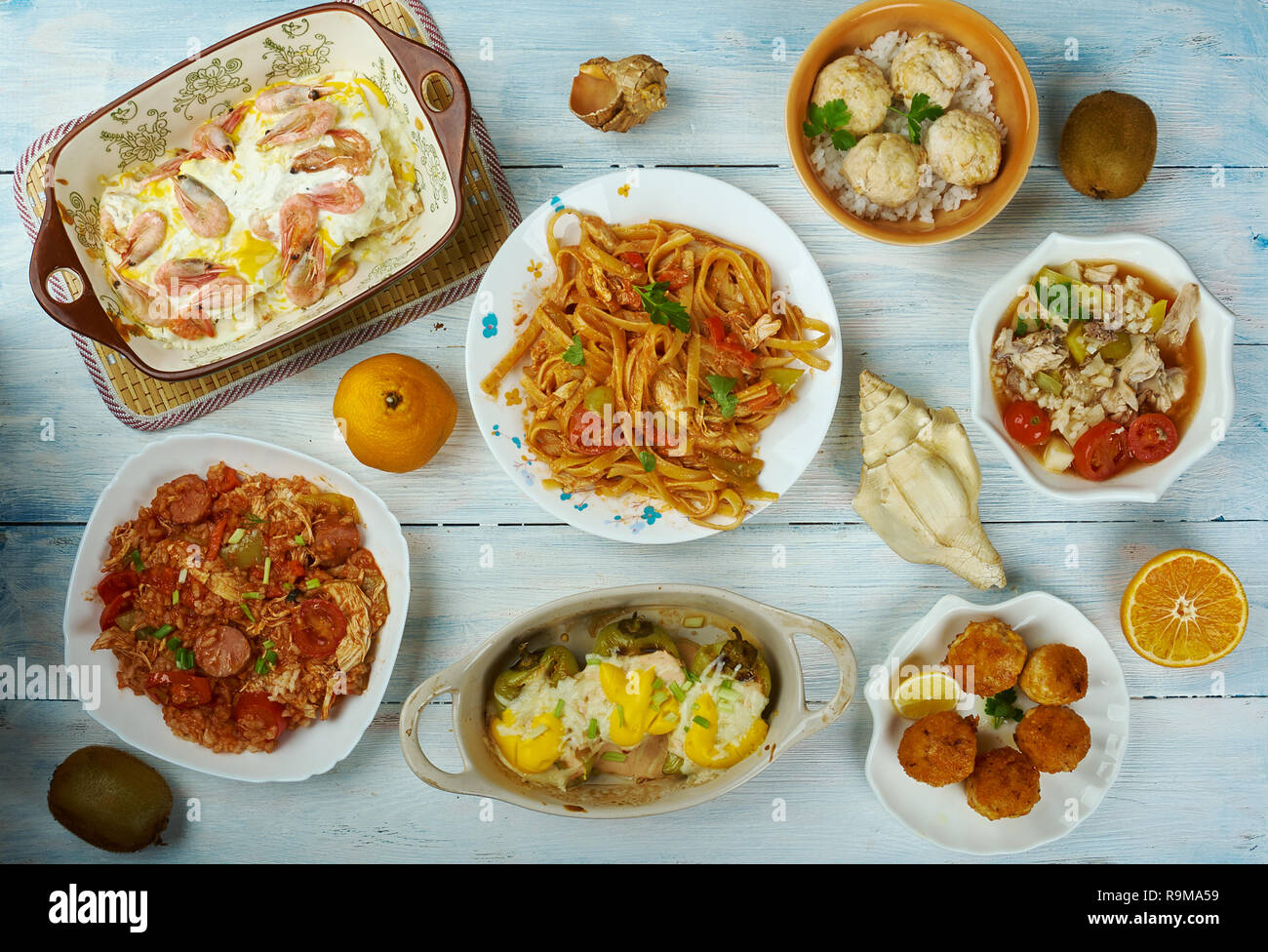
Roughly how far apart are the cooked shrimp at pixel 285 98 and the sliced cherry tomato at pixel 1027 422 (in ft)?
6.51

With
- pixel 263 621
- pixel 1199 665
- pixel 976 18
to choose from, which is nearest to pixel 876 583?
pixel 1199 665

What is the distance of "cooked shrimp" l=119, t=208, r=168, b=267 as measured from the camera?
212 centimetres

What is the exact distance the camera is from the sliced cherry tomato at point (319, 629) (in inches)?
90.7

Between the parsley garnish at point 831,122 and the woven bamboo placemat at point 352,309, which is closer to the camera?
the parsley garnish at point 831,122

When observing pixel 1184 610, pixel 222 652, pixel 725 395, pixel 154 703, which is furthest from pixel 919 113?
pixel 154 703

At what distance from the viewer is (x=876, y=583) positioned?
2.52 metres

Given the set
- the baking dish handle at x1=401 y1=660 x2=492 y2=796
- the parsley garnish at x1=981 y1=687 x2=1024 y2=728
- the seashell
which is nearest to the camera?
the baking dish handle at x1=401 y1=660 x2=492 y2=796

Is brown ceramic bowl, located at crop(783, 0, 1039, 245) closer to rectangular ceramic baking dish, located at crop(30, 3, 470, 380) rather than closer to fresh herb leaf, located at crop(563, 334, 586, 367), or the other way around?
fresh herb leaf, located at crop(563, 334, 586, 367)

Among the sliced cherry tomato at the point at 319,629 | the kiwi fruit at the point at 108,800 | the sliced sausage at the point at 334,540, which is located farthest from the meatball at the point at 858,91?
the kiwi fruit at the point at 108,800

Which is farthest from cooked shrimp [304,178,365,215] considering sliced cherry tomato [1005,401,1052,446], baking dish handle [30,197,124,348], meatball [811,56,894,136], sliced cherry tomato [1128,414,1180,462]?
sliced cherry tomato [1128,414,1180,462]

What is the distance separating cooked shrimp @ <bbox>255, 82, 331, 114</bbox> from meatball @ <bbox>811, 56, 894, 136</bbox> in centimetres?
131

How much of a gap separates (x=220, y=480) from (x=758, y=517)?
5.03ft

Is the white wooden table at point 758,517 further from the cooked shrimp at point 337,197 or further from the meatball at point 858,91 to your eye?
the cooked shrimp at point 337,197

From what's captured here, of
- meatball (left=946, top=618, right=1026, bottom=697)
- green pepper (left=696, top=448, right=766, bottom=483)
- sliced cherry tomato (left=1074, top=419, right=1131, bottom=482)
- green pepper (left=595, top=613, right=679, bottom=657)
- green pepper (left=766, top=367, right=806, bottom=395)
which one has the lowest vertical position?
green pepper (left=595, top=613, right=679, bottom=657)
